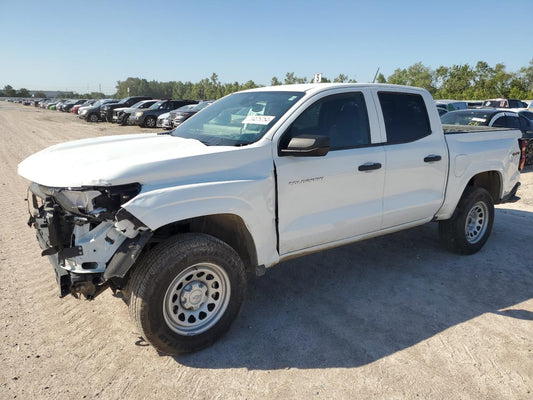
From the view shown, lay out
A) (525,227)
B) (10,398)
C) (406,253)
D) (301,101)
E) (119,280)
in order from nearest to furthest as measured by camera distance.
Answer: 1. (10,398)
2. (119,280)
3. (301,101)
4. (406,253)
5. (525,227)

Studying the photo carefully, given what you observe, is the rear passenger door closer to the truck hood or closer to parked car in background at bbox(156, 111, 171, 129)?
the truck hood

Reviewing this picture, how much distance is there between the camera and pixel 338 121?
3.78m

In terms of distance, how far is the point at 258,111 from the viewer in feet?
12.3

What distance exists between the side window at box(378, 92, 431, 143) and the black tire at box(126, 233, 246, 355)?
2.13 m

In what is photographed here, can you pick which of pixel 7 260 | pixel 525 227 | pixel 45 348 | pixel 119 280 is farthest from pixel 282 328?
pixel 525 227

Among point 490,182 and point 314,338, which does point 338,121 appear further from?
point 490,182

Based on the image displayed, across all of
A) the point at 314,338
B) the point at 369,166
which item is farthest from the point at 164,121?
the point at 314,338

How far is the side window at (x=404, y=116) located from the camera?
13.5ft

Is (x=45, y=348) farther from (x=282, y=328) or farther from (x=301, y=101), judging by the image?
(x=301, y=101)

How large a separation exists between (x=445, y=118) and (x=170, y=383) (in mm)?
10868

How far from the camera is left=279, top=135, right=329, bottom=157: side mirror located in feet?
10.1

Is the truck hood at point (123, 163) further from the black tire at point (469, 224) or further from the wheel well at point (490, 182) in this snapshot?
the wheel well at point (490, 182)

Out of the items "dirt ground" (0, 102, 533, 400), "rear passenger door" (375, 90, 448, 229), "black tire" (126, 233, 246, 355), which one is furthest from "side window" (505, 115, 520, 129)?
"black tire" (126, 233, 246, 355)

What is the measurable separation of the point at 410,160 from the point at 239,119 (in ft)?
5.88
